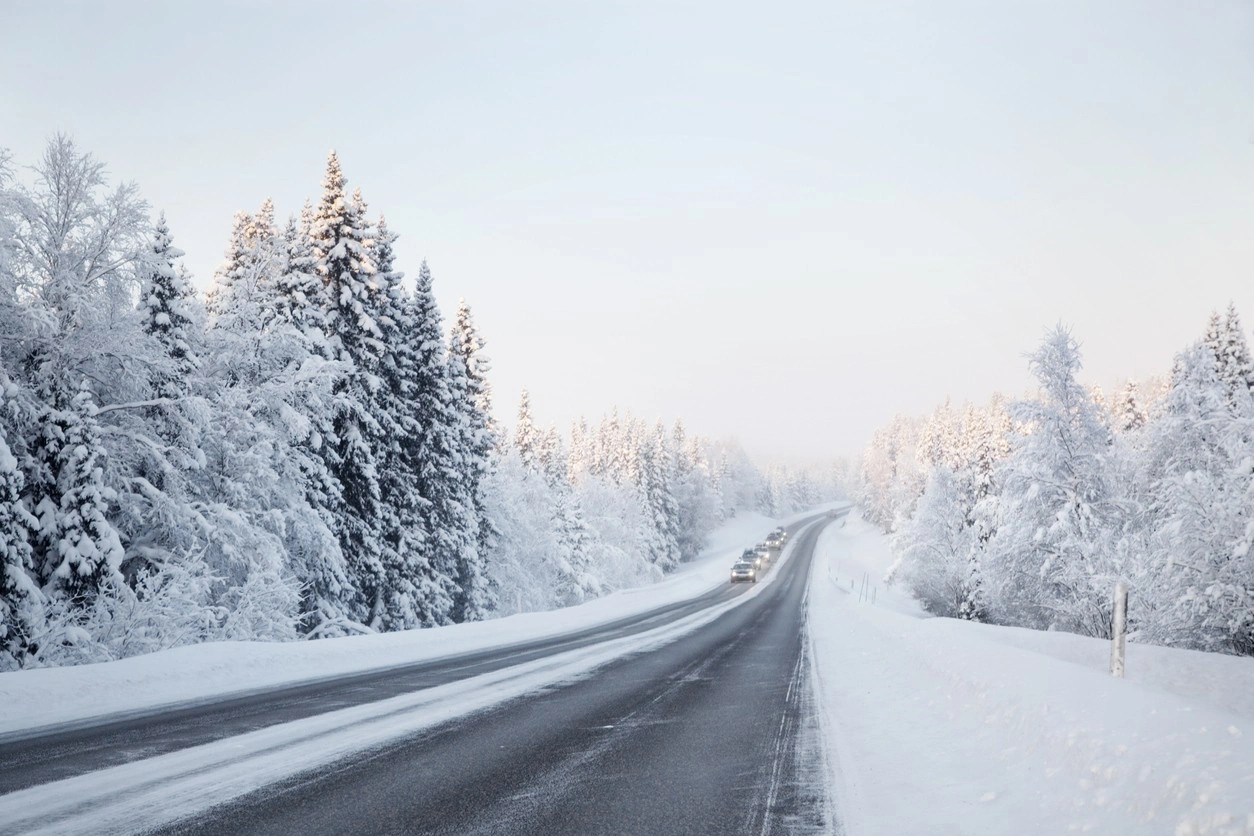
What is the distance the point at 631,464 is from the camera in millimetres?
85188

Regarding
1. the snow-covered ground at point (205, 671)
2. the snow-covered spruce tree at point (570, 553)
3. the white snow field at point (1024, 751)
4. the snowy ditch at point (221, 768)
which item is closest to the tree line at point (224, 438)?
the snow-covered ground at point (205, 671)

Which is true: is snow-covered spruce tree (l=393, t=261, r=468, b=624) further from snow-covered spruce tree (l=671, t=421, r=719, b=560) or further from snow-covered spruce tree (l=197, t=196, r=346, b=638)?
snow-covered spruce tree (l=671, t=421, r=719, b=560)

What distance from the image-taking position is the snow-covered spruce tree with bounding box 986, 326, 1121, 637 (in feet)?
81.2

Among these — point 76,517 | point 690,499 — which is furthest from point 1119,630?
point 690,499

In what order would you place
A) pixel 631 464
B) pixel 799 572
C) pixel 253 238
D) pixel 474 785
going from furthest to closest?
pixel 631 464, pixel 799 572, pixel 253 238, pixel 474 785

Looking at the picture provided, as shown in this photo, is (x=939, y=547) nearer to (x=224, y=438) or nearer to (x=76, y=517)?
(x=224, y=438)

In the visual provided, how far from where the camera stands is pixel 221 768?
5.31 m

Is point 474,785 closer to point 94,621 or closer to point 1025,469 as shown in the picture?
point 94,621

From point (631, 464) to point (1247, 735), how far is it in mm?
80825

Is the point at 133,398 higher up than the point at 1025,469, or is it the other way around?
the point at 133,398

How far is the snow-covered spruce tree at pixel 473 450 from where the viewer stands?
31.2 m

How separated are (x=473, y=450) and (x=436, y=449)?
13.2 feet

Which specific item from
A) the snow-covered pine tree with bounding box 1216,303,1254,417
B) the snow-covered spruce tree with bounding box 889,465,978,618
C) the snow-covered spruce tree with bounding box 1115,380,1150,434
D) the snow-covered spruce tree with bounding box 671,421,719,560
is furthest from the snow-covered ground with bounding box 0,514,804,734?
the snow-covered spruce tree with bounding box 671,421,719,560

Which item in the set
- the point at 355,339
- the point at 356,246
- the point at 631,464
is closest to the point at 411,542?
the point at 355,339
